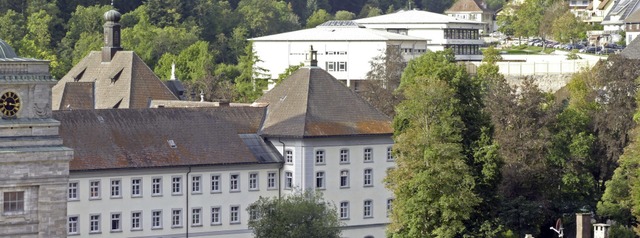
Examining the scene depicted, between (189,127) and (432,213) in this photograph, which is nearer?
(432,213)

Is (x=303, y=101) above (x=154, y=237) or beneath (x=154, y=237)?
above

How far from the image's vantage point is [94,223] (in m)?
90.0

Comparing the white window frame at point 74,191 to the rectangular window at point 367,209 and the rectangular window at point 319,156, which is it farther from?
the rectangular window at point 367,209

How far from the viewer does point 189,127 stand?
9500 cm

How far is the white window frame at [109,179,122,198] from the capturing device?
90.5 metres

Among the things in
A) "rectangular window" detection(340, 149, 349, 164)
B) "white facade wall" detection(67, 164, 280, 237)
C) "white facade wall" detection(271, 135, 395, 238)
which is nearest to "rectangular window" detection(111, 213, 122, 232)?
"white facade wall" detection(67, 164, 280, 237)

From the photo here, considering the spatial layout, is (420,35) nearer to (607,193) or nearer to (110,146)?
(607,193)

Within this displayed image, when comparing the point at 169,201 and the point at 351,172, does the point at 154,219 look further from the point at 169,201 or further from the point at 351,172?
the point at 351,172

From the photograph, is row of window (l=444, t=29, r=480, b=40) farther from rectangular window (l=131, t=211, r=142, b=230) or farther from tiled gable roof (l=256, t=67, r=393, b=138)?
rectangular window (l=131, t=211, r=142, b=230)

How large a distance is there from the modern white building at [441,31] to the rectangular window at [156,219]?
8379 cm

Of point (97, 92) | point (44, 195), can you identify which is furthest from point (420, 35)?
point (44, 195)

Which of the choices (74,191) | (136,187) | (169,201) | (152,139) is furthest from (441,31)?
(74,191)

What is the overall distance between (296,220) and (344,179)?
408 inches

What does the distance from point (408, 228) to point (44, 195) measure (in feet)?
56.6
